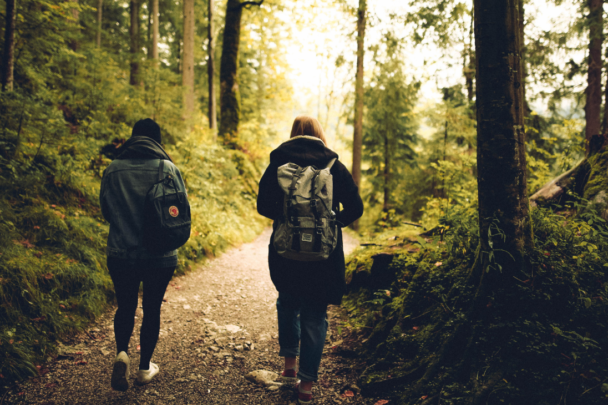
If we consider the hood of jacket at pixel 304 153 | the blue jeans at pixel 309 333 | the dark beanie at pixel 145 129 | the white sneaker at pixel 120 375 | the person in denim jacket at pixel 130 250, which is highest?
the dark beanie at pixel 145 129

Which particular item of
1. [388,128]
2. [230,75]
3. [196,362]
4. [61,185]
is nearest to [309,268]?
[196,362]

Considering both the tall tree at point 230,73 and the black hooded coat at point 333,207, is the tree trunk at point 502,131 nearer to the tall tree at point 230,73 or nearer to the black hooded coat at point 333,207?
the black hooded coat at point 333,207

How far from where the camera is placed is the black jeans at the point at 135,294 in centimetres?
274

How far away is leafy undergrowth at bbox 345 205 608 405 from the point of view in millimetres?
2145

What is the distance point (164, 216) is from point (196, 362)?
68.1 inches

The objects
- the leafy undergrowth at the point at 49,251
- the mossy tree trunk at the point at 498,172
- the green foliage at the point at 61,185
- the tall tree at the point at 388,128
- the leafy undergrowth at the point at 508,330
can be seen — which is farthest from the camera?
the tall tree at the point at 388,128

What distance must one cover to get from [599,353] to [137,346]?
13.2 feet

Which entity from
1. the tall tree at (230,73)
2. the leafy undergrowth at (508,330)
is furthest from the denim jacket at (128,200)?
the tall tree at (230,73)

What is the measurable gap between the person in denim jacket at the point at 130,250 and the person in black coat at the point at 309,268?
0.83m

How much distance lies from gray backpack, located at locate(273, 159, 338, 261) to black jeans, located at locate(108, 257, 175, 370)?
1.03 metres

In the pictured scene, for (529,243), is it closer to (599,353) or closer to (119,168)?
(599,353)

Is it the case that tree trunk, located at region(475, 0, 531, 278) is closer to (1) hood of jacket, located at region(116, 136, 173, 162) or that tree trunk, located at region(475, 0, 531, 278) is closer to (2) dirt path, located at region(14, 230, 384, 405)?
(2) dirt path, located at region(14, 230, 384, 405)

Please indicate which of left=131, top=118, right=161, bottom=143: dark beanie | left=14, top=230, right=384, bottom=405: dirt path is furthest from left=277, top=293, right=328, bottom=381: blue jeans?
left=131, top=118, right=161, bottom=143: dark beanie

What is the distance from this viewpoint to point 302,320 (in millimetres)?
2873
